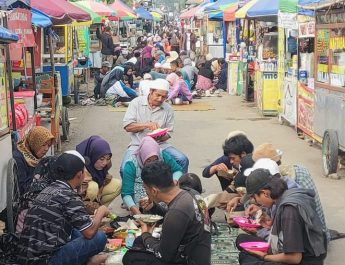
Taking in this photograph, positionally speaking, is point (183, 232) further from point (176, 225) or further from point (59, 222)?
point (59, 222)

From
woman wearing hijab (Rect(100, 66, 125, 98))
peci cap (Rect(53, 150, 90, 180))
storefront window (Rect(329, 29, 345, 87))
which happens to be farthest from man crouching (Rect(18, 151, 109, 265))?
woman wearing hijab (Rect(100, 66, 125, 98))

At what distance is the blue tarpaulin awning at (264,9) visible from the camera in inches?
577

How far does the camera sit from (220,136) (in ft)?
42.3

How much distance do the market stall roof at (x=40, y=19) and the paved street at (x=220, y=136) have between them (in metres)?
2.13

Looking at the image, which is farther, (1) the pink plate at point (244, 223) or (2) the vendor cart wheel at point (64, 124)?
(2) the vendor cart wheel at point (64, 124)

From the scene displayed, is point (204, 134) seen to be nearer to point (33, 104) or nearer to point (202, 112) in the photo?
point (202, 112)

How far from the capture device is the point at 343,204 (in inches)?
308

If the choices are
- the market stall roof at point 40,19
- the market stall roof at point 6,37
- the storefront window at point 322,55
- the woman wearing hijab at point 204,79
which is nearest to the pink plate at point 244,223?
the market stall roof at point 6,37

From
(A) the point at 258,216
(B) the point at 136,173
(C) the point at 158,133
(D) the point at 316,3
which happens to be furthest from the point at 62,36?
(A) the point at 258,216

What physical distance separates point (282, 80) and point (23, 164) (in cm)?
859

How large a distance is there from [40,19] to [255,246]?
8.07 meters

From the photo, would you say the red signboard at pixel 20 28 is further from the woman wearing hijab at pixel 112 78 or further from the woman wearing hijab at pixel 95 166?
the woman wearing hijab at pixel 112 78

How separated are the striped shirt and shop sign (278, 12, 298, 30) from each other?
851cm

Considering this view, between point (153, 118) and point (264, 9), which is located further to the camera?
point (264, 9)
